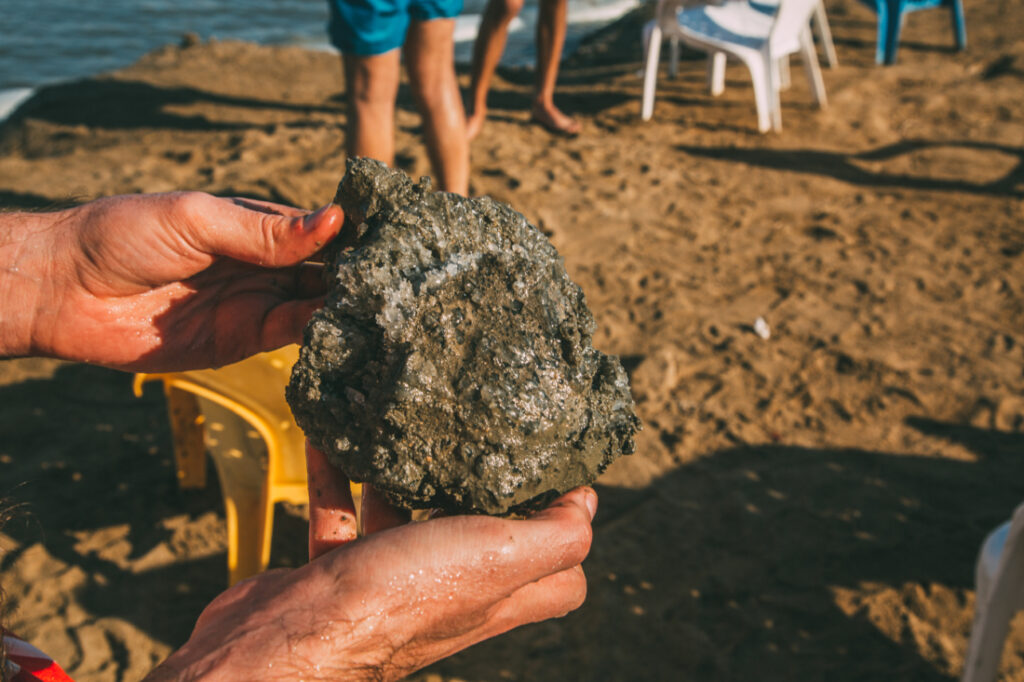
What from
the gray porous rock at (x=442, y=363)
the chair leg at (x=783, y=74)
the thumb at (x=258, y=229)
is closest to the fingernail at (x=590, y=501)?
the gray porous rock at (x=442, y=363)

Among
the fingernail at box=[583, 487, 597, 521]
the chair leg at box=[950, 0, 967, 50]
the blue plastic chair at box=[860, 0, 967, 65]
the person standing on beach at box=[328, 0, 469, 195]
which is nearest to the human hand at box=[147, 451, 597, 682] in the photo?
the fingernail at box=[583, 487, 597, 521]

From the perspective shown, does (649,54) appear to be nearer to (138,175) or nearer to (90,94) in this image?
(138,175)

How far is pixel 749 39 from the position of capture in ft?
19.9

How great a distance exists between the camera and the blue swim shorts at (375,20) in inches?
125

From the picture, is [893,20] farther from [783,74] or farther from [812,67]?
[812,67]

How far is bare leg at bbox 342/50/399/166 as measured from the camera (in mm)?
3385

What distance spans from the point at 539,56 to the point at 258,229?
16.1 feet

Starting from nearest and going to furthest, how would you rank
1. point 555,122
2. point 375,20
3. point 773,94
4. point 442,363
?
point 442,363 → point 375,20 → point 773,94 → point 555,122

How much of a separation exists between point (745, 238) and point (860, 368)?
1.36 m

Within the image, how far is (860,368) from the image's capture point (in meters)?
3.65

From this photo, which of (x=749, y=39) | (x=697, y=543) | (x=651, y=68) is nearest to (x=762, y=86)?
(x=749, y=39)

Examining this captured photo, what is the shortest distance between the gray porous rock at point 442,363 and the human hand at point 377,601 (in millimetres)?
153

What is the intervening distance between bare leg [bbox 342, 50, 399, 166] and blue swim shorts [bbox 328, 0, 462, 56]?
0.18 ft

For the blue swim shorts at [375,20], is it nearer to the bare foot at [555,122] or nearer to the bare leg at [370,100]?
the bare leg at [370,100]
